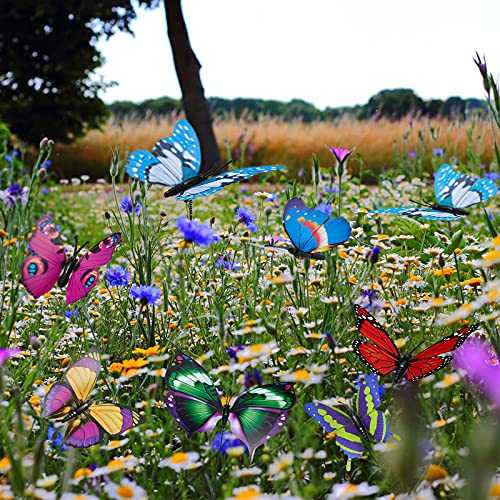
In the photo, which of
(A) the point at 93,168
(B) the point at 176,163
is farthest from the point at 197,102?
A: (B) the point at 176,163

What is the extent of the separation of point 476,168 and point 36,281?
4232 millimetres

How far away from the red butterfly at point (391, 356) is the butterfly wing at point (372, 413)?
10 cm

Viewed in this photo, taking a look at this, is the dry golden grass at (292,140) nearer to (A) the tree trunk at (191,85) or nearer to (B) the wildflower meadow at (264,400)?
(A) the tree trunk at (191,85)

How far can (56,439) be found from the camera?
5.54ft

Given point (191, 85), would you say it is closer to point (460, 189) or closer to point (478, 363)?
point (460, 189)

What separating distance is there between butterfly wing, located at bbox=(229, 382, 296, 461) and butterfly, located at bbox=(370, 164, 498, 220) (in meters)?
0.90

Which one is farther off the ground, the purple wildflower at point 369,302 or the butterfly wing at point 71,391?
the purple wildflower at point 369,302

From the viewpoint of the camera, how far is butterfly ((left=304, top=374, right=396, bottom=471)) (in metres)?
1.49

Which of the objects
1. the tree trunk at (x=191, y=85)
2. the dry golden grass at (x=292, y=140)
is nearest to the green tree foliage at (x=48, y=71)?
the dry golden grass at (x=292, y=140)

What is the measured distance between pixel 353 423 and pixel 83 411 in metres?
0.65

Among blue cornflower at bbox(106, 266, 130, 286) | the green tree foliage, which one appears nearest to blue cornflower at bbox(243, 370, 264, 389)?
blue cornflower at bbox(106, 266, 130, 286)

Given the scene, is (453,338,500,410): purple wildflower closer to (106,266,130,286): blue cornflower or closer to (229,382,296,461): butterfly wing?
(229,382,296,461): butterfly wing

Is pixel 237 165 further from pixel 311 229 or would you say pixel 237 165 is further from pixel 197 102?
pixel 311 229

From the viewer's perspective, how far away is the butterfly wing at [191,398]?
151cm
